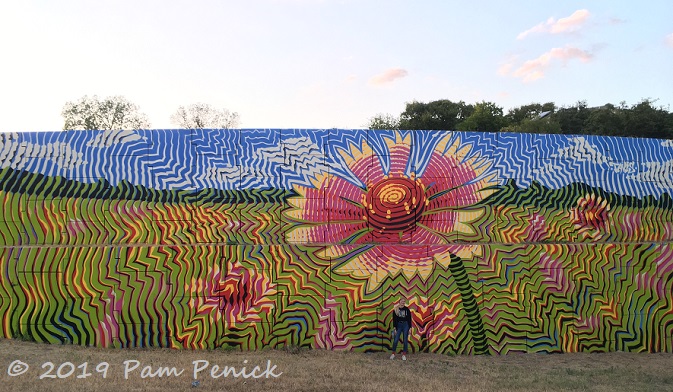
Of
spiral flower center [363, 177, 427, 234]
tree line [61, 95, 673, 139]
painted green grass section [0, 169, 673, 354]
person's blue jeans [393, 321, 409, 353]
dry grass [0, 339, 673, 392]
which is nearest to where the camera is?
dry grass [0, 339, 673, 392]

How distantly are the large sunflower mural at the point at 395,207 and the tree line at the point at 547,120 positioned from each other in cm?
2487

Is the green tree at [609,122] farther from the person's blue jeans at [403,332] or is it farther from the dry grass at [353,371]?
the person's blue jeans at [403,332]

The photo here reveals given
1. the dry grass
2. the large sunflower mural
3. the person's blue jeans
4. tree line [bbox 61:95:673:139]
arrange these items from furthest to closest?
tree line [bbox 61:95:673:139] < the large sunflower mural < the person's blue jeans < the dry grass

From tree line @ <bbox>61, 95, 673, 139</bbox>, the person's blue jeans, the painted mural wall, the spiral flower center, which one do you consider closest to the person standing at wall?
the person's blue jeans

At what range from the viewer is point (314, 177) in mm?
11570

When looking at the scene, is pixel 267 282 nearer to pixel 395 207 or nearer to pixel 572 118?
pixel 395 207

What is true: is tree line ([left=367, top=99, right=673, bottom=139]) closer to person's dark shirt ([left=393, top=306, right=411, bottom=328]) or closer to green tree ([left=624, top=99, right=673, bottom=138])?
green tree ([left=624, top=99, right=673, bottom=138])

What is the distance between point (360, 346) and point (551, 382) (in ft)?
Result: 12.3

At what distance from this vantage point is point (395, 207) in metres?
11.7

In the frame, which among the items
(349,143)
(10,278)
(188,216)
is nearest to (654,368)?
(349,143)

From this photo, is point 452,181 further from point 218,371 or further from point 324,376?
point 218,371

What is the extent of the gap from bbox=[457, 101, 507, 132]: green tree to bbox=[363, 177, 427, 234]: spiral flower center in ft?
86.8

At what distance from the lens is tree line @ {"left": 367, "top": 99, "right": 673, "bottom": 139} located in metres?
36.1

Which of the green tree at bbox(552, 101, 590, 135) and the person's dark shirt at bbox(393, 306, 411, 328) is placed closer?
the person's dark shirt at bbox(393, 306, 411, 328)
